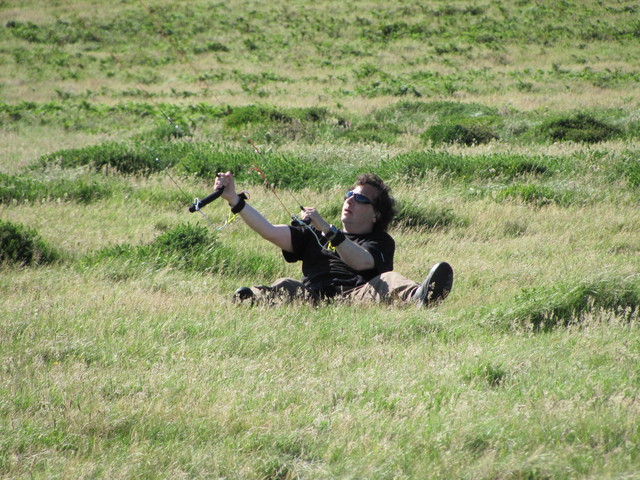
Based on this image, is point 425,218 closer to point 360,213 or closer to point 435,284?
point 360,213

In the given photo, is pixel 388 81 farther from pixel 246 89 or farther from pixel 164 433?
pixel 164 433

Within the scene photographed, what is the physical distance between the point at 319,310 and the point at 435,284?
82cm

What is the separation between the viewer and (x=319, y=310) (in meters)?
5.35

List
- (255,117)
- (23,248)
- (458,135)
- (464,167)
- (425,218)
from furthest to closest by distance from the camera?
1. (255,117)
2. (458,135)
3. (464,167)
4. (425,218)
5. (23,248)

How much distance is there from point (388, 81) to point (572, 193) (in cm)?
1652

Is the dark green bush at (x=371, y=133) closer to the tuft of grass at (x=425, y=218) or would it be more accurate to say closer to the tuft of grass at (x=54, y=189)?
the tuft of grass at (x=425, y=218)

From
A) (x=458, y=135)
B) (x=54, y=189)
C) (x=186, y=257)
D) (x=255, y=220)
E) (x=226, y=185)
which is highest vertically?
(x=226, y=185)

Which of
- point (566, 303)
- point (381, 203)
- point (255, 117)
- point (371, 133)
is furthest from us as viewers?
point (255, 117)

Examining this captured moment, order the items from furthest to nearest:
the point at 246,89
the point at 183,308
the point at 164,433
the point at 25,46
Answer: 1. the point at 25,46
2. the point at 246,89
3. the point at 183,308
4. the point at 164,433

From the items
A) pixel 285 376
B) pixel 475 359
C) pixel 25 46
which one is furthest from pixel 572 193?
pixel 25 46

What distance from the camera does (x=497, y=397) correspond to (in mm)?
3711

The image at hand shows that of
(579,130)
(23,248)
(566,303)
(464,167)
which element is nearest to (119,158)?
(23,248)

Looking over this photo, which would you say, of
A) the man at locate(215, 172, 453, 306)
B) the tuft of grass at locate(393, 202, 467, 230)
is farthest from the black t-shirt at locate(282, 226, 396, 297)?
the tuft of grass at locate(393, 202, 467, 230)

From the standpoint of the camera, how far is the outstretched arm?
17.1ft
